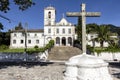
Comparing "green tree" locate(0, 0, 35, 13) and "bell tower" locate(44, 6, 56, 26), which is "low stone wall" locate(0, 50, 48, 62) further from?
"bell tower" locate(44, 6, 56, 26)

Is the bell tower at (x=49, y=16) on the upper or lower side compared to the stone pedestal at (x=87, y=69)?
upper

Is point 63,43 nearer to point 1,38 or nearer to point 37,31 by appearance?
point 37,31

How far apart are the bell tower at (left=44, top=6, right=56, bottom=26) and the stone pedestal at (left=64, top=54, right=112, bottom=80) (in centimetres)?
5278

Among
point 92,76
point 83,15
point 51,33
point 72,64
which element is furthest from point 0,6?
point 51,33

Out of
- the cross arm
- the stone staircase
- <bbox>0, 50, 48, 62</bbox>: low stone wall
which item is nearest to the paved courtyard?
the cross arm

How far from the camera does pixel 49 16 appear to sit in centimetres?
6256

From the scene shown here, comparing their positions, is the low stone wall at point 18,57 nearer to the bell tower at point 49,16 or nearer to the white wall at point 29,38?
the bell tower at point 49,16

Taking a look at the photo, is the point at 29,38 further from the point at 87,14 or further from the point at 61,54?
the point at 87,14

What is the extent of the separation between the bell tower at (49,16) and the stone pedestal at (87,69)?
52780 millimetres

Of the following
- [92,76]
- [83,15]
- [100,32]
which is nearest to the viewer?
[92,76]

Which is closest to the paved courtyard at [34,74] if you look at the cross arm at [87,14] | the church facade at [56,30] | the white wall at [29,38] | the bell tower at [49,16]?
the cross arm at [87,14]

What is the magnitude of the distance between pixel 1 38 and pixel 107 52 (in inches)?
1633

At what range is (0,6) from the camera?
17094 millimetres

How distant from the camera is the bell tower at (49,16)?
62281mm
